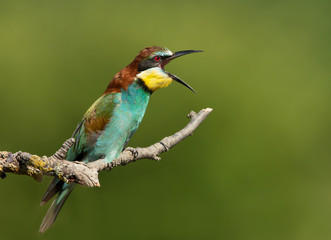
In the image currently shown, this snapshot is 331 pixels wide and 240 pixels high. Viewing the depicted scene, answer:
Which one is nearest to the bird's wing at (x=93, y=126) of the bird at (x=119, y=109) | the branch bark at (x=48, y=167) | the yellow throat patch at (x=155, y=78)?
the bird at (x=119, y=109)

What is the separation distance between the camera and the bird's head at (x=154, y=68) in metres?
2.43

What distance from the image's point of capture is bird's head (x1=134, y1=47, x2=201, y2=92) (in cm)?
243

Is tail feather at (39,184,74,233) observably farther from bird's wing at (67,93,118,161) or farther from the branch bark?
the branch bark

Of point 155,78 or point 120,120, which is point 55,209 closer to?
point 120,120

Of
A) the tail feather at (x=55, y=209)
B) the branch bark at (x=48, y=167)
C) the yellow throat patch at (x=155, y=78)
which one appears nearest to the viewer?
the branch bark at (x=48, y=167)

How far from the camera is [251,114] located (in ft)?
13.9

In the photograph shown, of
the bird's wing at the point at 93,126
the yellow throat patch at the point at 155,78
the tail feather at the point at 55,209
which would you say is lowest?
the tail feather at the point at 55,209

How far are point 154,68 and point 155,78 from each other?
0.05m

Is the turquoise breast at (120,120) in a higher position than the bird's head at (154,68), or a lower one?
lower

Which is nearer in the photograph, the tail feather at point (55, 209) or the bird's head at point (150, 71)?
the bird's head at point (150, 71)

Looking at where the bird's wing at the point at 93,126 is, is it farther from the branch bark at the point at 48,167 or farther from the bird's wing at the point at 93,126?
the branch bark at the point at 48,167

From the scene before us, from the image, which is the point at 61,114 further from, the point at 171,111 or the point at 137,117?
the point at 137,117

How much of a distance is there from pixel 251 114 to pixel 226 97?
0.25m

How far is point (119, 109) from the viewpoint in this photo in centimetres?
252
